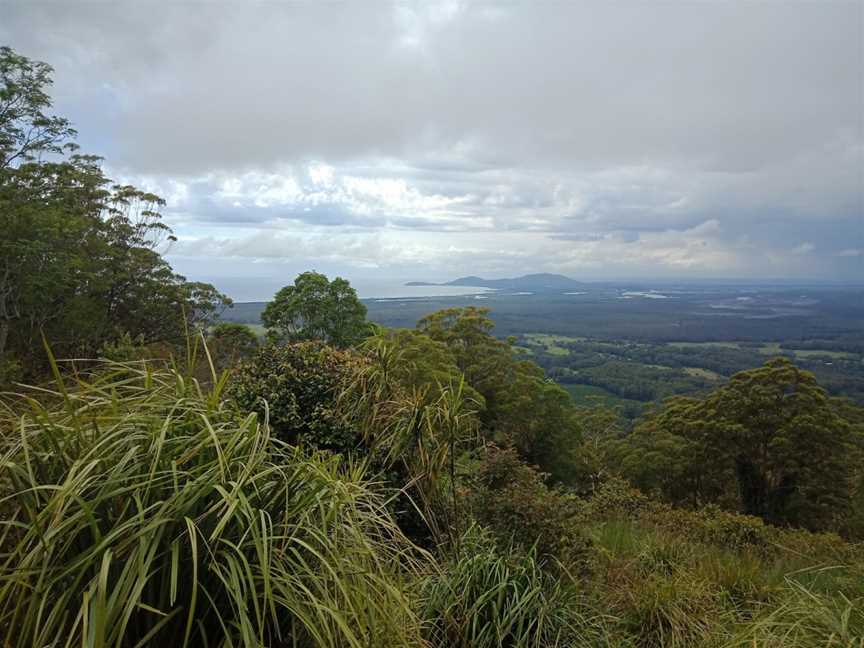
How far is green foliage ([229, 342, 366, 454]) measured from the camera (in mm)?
4492

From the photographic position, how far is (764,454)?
50.4 feet

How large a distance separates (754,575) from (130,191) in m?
20.0

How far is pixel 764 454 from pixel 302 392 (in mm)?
16214

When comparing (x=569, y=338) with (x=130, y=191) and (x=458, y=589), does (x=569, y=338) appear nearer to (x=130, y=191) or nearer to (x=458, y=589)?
(x=130, y=191)

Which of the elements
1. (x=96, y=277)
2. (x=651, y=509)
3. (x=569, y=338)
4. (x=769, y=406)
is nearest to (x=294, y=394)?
(x=651, y=509)

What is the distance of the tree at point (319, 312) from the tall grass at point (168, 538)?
1539cm

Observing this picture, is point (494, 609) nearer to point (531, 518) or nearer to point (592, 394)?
point (531, 518)

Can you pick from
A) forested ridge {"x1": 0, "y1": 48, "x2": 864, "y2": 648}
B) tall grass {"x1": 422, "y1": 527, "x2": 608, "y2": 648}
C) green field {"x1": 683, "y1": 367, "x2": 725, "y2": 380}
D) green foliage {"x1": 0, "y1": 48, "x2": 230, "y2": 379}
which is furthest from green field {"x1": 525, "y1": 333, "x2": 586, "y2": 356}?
tall grass {"x1": 422, "y1": 527, "x2": 608, "y2": 648}

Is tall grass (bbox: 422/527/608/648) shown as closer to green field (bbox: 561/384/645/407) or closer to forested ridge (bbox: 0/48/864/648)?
forested ridge (bbox: 0/48/864/648)

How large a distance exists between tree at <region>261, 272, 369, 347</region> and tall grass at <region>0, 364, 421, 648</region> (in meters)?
15.4

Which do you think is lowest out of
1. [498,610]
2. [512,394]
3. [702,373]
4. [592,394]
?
[702,373]

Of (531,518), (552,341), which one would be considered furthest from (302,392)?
(552,341)

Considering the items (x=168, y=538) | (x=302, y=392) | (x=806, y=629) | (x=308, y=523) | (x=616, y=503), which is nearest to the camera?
(x=168, y=538)

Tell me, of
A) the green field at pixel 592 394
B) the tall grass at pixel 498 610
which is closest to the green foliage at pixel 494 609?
the tall grass at pixel 498 610
